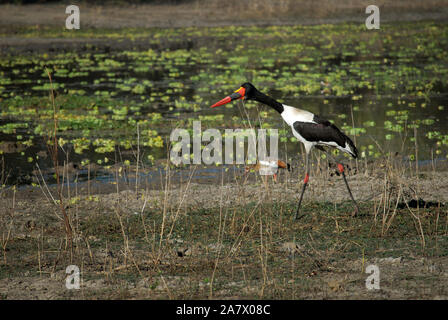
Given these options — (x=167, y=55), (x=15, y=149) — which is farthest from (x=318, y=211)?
(x=167, y=55)

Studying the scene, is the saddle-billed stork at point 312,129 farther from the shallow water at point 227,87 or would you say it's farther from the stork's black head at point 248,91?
Result: the shallow water at point 227,87

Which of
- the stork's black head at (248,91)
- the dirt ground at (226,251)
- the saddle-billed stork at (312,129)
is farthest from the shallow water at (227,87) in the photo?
the dirt ground at (226,251)

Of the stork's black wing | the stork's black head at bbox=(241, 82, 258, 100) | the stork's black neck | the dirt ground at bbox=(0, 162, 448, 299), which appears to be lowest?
the dirt ground at bbox=(0, 162, 448, 299)

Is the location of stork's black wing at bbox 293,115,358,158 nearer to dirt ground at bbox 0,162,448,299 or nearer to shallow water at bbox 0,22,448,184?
shallow water at bbox 0,22,448,184

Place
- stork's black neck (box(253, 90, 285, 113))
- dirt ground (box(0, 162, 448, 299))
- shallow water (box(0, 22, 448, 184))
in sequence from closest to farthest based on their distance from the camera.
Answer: dirt ground (box(0, 162, 448, 299)) < stork's black neck (box(253, 90, 285, 113)) < shallow water (box(0, 22, 448, 184))

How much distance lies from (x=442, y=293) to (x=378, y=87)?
13177 millimetres

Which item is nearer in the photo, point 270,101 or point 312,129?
point 312,129

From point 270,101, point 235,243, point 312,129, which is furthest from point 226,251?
point 270,101

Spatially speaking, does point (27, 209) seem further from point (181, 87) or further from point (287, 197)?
point (181, 87)

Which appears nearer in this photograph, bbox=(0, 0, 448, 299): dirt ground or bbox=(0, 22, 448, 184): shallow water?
bbox=(0, 0, 448, 299): dirt ground

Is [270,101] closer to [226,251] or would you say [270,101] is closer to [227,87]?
[226,251]

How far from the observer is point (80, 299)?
5516mm

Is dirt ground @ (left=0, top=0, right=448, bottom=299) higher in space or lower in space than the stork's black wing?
lower

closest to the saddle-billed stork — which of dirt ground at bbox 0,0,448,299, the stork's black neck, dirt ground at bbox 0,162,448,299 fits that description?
the stork's black neck
